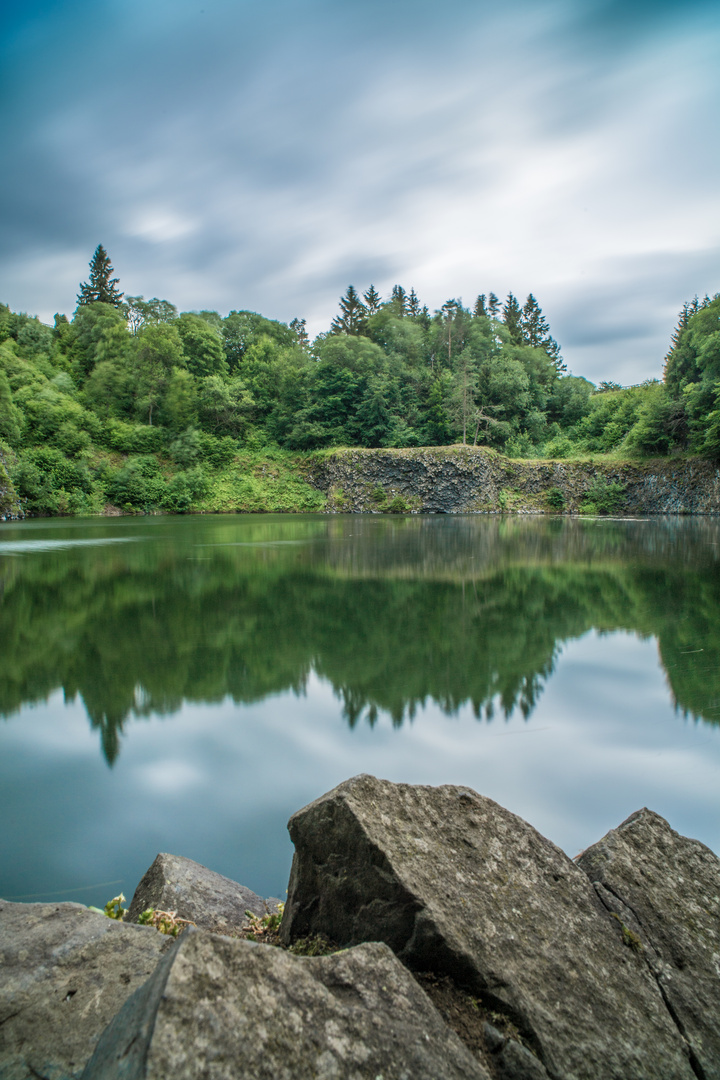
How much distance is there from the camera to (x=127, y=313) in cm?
7488

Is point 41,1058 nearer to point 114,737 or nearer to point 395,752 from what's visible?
point 395,752

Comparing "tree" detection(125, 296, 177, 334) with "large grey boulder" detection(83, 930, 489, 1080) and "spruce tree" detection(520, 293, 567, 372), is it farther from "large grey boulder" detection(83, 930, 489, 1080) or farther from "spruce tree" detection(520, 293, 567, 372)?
"large grey boulder" detection(83, 930, 489, 1080)

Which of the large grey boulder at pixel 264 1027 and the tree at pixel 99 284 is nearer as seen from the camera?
the large grey boulder at pixel 264 1027

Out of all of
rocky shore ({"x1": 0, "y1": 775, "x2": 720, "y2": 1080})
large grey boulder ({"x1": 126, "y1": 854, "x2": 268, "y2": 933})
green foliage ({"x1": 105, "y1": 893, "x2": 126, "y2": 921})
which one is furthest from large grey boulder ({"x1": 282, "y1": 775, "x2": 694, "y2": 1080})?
green foliage ({"x1": 105, "y1": 893, "x2": 126, "y2": 921})

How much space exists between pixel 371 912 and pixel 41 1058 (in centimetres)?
93

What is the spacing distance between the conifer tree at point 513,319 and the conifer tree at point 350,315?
1864 centimetres

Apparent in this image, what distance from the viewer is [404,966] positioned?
1.55m

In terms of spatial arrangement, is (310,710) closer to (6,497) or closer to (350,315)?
(6,497)

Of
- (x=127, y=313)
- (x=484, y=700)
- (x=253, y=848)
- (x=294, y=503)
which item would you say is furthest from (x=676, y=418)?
(x=127, y=313)

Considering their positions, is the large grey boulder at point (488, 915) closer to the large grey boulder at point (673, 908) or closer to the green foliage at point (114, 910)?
the large grey boulder at point (673, 908)

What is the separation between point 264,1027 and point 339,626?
7173mm

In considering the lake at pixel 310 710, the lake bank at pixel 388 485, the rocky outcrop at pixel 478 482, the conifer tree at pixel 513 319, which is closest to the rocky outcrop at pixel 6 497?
the lake bank at pixel 388 485

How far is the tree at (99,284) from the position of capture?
7625cm

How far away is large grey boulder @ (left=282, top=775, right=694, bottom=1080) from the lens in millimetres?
1569
